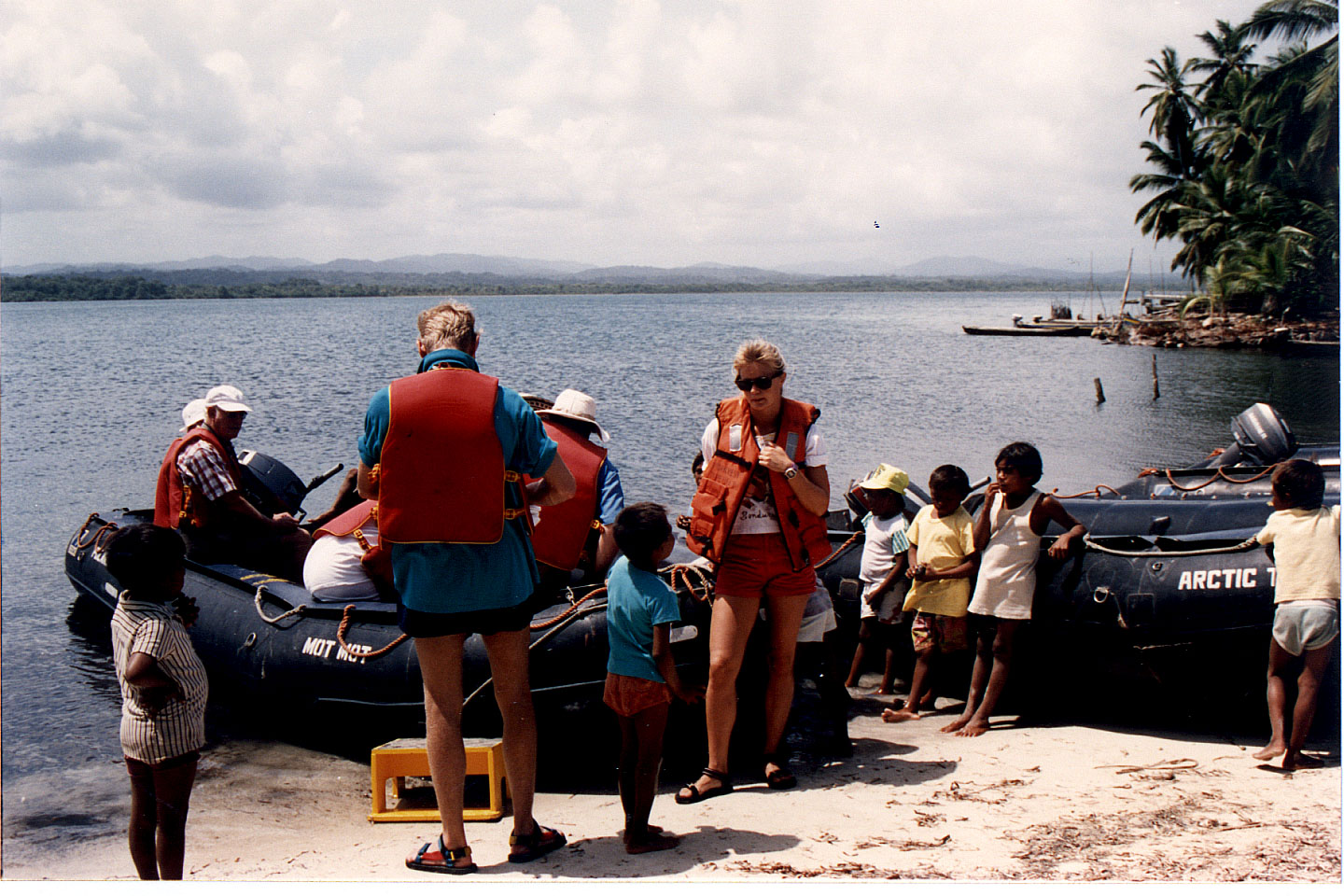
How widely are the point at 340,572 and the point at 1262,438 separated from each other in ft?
23.8

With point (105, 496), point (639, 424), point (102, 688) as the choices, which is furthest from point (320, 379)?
point (102, 688)

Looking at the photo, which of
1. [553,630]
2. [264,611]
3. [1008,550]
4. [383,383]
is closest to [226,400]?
[264,611]

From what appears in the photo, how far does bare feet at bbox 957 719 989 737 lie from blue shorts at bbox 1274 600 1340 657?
1.38m

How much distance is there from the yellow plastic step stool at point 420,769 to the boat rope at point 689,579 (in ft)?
3.47

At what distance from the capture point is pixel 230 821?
201 inches

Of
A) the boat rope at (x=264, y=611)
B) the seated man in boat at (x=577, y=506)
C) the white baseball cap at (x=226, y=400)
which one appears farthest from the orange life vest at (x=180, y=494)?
the seated man in boat at (x=577, y=506)

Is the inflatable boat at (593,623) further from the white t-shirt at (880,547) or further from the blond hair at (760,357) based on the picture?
the blond hair at (760,357)

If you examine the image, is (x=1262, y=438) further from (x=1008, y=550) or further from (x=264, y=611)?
(x=264, y=611)

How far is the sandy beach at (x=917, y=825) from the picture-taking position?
Answer: 3.66m

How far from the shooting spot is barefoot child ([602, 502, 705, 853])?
12.6ft

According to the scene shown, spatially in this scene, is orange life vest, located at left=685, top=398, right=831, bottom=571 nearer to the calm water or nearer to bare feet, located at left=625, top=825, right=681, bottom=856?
bare feet, located at left=625, top=825, right=681, bottom=856

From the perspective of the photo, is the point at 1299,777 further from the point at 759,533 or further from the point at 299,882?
the point at 299,882

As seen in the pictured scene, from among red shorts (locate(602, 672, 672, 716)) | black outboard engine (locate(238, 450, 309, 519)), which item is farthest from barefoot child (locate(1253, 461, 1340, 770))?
black outboard engine (locate(238, 450, 309, 519))

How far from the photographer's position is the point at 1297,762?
14.9 feet
